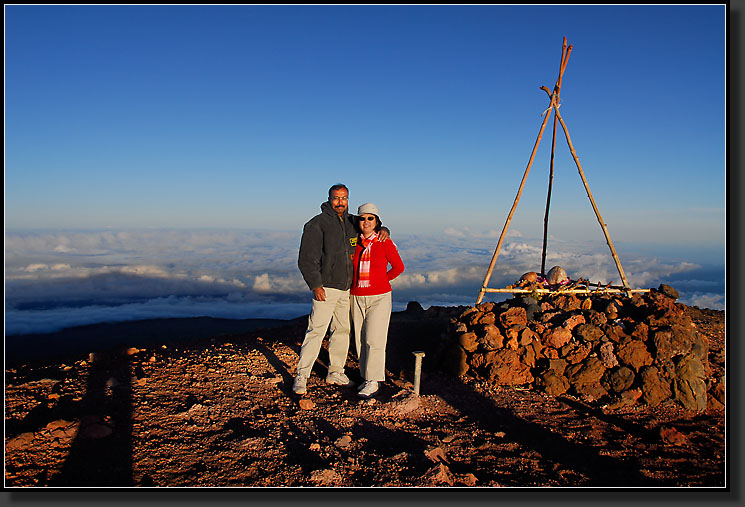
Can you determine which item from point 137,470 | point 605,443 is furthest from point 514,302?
point 137,470

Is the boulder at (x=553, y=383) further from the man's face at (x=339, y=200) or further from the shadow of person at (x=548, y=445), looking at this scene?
the man's face at (x=339, y=200)

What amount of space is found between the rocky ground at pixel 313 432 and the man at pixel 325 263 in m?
0.59

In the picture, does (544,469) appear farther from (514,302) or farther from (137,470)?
(514,302)

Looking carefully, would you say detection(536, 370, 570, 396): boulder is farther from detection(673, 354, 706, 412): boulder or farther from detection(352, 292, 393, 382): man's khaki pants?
detection(352, 292, 393, 382): man's khaki pants

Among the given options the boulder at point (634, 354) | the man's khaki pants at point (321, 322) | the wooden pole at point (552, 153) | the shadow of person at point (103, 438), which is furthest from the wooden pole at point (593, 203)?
the shadow of person at point (103, 438)

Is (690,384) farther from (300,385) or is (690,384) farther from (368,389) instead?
(300,385)

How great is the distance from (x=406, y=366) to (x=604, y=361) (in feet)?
8.94

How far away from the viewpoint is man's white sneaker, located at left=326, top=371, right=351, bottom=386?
20.7 feet

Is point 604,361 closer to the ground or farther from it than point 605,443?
farther from it

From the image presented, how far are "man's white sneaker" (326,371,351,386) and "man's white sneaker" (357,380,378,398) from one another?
0.42m

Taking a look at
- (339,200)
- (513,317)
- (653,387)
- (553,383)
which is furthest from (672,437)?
(339,200)

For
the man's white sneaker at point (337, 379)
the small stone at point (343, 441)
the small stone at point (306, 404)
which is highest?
the man's white sneaker at point (337, 379)

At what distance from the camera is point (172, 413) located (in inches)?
197

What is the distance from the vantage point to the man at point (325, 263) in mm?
5836
